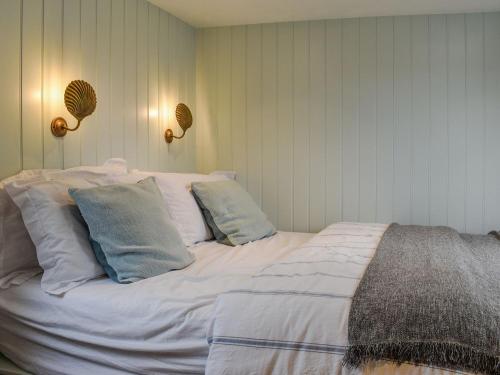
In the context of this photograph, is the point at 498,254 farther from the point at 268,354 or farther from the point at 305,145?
the point at 305,145

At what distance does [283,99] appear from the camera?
3377mm

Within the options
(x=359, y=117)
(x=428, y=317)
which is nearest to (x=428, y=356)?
(x=428, y=317)

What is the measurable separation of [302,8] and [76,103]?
66.0 inches

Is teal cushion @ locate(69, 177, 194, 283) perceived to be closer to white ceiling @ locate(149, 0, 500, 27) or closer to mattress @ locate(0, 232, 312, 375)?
mattress @ locate(0, 232, 312, 375)

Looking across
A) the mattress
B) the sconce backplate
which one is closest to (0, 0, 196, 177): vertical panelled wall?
the sconce backplate

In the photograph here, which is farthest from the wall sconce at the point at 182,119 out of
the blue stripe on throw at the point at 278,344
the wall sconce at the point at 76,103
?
the blue stripe on throw at the point at 278,344

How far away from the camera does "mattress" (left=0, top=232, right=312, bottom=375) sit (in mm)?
1384

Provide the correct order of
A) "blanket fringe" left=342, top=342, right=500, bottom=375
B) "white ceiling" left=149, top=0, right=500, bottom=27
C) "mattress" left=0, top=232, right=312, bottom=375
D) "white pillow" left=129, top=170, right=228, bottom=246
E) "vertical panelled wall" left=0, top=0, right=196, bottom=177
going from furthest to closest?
"white ceiling" left=149, top=0, right=500, bottom=27 → "white pillow" left=129, top=170, right=228, bottom=246 → "vertical panelled wall" left=0, top=0, right=196, bottom=177 → "mattress" left=0, top=232, right=312, bottom=375 → "blanket fringe" left=342, top=342, right=500, bottom=375

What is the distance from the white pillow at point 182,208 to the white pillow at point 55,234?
0.58 m

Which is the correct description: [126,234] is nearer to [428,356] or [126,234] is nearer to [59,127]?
[59,127]

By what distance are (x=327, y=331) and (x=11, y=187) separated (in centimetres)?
125

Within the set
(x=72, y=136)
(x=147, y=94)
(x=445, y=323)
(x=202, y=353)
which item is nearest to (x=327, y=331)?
(x=445, y=323)

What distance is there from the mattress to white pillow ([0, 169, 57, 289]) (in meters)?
0.06

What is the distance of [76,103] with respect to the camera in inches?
86.5
